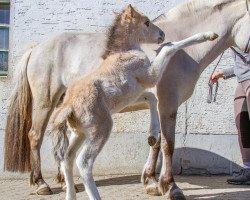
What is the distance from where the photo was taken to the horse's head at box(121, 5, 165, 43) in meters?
4.71

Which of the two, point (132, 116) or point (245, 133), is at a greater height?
point (132, 116)

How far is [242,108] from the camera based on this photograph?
21.5 ft

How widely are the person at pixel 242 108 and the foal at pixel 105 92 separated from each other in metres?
1.76

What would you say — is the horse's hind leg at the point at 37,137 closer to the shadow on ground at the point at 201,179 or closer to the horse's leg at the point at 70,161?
the shadow on ground at the point at 201,179

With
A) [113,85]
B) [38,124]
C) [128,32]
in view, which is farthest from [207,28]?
[38,124]

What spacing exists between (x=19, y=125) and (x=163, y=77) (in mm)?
2289

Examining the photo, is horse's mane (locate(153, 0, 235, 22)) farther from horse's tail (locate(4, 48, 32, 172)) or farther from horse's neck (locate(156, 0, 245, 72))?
horse's tail (locate(4, 48, 32, 172))

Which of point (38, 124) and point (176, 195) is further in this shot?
point (38, 124)

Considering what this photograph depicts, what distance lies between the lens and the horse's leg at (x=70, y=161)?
4293 mm

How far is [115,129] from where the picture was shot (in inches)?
282

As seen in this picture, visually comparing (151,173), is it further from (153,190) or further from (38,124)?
(38,124)

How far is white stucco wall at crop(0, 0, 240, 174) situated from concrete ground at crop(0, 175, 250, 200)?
272mm

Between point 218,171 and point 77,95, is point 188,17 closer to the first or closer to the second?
point 77,95

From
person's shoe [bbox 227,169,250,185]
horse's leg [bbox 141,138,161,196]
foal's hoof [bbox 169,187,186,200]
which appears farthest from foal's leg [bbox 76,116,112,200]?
person's shoe [bbox 227,169,250,185]
